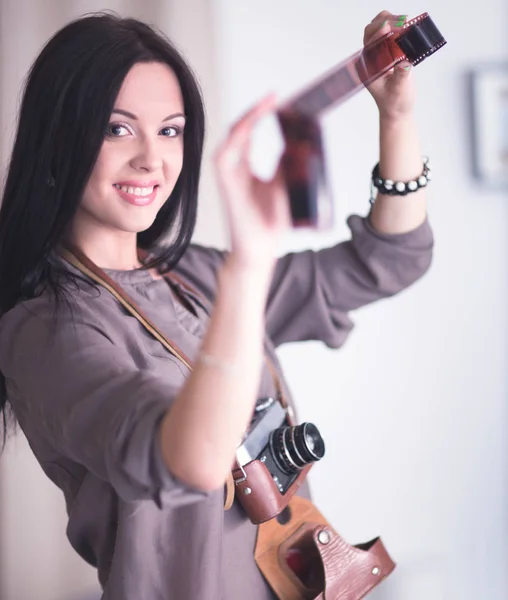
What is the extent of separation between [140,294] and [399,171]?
319mm

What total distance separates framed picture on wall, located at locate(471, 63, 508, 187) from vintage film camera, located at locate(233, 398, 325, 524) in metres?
0.80

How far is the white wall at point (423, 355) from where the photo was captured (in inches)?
56.4

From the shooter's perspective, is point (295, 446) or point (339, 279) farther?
point (339, 279)

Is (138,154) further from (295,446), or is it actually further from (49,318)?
(295,446)

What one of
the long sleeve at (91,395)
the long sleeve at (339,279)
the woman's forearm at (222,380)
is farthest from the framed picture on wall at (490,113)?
the woman's forearm at (222,380)

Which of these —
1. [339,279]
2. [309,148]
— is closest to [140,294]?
[339,279]

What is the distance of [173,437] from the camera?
0.53m

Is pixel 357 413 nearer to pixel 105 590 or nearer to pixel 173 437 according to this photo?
pixel 105 590

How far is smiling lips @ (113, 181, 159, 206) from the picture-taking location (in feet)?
2.55

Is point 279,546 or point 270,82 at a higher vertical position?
point 270,82

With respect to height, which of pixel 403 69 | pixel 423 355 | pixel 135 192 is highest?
pixel 403 69

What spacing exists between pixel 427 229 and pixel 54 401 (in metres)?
0.52

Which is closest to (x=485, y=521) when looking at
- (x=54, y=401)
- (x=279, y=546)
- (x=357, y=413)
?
(x=357, y=413)

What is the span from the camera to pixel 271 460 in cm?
81
